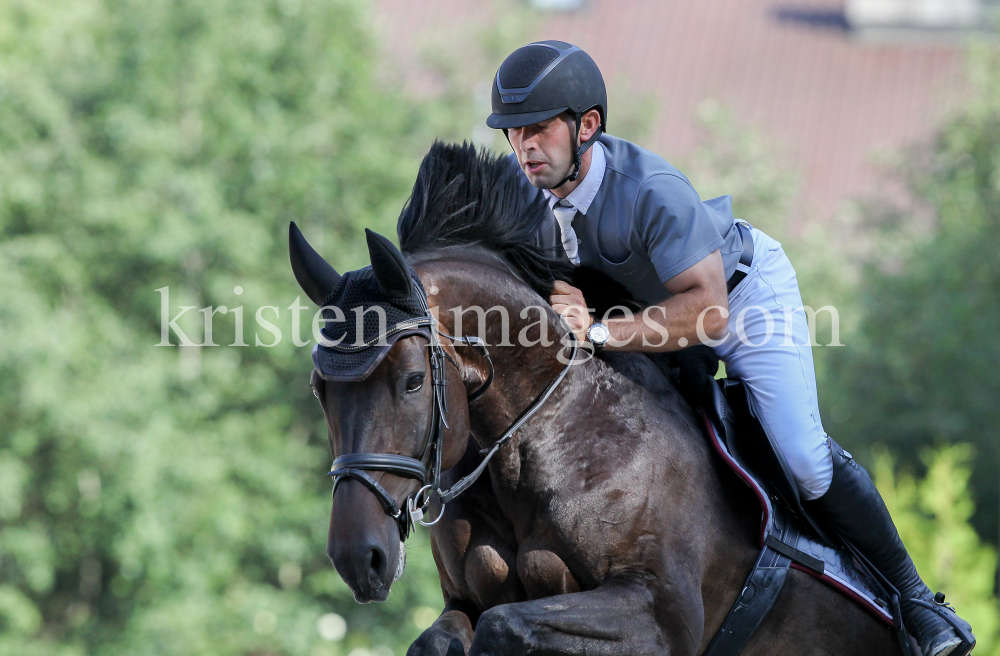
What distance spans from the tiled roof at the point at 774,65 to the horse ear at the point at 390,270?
3454 centimetres

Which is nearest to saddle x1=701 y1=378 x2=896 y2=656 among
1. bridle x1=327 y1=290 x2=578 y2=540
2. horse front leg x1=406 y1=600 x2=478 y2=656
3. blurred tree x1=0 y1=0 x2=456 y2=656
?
horse front leg x1=406 y1=600 x2=478 y2=656

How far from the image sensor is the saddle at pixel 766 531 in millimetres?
4094

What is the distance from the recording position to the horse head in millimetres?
3145

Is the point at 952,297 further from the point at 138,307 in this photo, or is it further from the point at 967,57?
the point at 138,307

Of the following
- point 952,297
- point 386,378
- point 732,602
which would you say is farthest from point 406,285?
point 952,297

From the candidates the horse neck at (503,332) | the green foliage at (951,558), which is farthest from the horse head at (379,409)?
the green foliage at (951,558)

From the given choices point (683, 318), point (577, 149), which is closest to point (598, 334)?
point (683, 318)

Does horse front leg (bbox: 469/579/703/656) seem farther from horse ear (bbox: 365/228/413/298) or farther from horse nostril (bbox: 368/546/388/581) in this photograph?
horse ear (bbox: 365/228/413/298)

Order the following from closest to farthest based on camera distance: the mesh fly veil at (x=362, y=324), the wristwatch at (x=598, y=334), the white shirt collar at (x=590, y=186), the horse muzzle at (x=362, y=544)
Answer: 1. the horse muzzle at (x=362, y=544)
2. the mesh fly veil at (x=362, y=324)
3. the wristwatch at (x=598, y=334)
4. the white shirt collar at (x=590, y=186)

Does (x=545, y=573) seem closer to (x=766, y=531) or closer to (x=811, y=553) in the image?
(x=766, y=531)

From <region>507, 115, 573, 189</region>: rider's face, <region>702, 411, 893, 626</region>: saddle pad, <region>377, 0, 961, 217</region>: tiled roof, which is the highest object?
<region>377, 0, 961, 217</region>: tiled roof

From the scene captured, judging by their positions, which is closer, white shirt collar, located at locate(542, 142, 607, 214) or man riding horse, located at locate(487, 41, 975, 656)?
man riding horse, located at locate(487, 41, 975, 656)

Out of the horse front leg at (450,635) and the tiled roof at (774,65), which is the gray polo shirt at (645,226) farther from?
the tiled roof at (774,65)

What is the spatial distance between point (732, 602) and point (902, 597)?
37.5 inches
